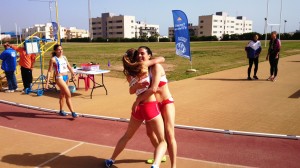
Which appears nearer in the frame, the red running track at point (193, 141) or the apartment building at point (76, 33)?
the red running track at point (193, 141)

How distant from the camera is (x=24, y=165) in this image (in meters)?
4.33

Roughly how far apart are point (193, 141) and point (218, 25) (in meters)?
142

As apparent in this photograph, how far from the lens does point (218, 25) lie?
140 meters

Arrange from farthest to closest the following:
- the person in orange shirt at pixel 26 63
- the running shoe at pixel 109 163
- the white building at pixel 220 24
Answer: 1. the white building at pixel 220 24
2. the person in orange shirt at pixel 26 63
3. the running shoe at pixel 109 163

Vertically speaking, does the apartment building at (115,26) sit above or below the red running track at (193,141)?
above

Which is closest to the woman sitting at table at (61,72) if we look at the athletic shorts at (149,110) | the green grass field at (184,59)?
the athletic shorts at (149,110)

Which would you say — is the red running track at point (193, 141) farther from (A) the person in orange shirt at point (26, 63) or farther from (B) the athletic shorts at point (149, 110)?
(A) the person in orange shirt at point (26, 63)

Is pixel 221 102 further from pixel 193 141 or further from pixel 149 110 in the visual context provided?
pixel 149 110

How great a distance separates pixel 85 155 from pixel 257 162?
278 cm

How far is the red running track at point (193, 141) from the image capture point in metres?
4.46

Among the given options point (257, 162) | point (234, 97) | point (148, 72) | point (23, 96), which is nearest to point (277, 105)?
point (234, 97)

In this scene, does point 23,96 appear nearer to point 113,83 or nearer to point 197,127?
point 113,83

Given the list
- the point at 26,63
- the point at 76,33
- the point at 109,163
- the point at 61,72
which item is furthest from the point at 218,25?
the point at 109,163

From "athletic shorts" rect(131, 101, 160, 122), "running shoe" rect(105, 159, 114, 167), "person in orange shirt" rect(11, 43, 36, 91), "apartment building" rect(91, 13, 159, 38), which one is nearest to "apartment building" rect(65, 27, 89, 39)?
"apartment building" rect(91, 13, 159, 38)
